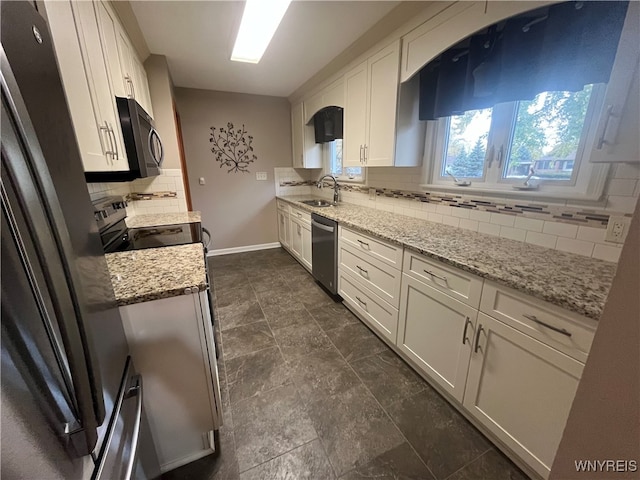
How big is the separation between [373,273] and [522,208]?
104cm

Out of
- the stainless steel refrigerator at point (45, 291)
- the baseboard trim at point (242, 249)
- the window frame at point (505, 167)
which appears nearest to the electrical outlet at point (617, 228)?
the window frame at point (505, 167)

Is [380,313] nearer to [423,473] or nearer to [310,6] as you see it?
[423,473]

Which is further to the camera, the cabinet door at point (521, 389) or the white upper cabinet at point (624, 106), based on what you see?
the cabinet door at point (521, 389)

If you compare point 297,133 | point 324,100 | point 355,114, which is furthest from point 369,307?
point 297,133

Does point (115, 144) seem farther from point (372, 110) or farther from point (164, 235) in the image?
point (372, 110)

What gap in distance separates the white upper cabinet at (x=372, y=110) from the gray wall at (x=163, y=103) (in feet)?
6.05

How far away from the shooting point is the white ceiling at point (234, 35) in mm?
1789

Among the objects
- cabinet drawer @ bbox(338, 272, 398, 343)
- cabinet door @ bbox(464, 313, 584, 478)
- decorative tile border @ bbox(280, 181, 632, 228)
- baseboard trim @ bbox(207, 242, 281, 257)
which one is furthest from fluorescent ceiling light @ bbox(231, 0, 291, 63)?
baseboard trim @ bbox(207, 242, 281, 257)

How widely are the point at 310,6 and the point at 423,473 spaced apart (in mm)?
2811

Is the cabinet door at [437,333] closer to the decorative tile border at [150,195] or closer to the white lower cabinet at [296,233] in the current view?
the white lower cabinet at [296,233]

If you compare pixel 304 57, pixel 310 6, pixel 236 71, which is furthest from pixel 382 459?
pixel 236 71

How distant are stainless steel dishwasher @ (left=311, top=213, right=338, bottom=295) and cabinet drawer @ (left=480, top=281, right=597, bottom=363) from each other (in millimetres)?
1492

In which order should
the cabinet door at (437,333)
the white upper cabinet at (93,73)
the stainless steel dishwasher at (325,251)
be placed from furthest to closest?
the stainless steel dishwasher at (325,251) < the cabinet door at (437,333) < the white upper cabinet at (93,73)

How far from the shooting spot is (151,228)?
6.93 feet
